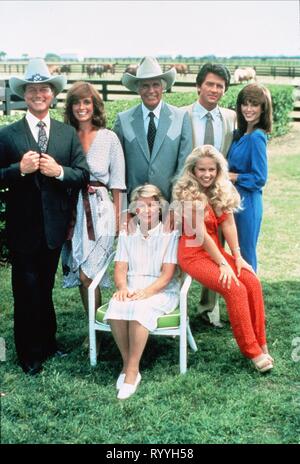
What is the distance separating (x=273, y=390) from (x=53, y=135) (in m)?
2.36

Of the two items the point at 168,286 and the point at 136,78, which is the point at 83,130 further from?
the point at 168,286

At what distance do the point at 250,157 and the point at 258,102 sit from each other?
0.45 m

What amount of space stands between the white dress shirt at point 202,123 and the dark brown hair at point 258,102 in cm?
17

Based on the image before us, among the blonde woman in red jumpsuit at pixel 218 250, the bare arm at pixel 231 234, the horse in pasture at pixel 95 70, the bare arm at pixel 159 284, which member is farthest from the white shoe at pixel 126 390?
the horse in pasture at pixel 95 70

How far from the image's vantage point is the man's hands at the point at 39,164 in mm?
4145

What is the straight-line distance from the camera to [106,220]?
4.83 m

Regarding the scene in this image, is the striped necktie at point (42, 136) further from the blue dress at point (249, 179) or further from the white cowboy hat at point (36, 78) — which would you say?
the blue dress at point (249, 179)

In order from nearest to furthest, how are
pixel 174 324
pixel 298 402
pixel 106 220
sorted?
pixel 298 402 → pixel 174 324 → pixel 106 220

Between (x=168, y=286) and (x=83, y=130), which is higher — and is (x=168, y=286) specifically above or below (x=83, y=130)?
below

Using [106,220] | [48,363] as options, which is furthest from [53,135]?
[48,363]

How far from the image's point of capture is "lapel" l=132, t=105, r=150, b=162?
4801 mm

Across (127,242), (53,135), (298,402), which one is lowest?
(298,402)

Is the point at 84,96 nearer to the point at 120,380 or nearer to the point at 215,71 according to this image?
the point at 215,71

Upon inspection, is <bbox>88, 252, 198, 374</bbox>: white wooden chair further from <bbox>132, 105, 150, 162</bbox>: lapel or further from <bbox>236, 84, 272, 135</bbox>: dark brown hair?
<bbox>236, 84, 272, 135</bbox>: dark brown hair
